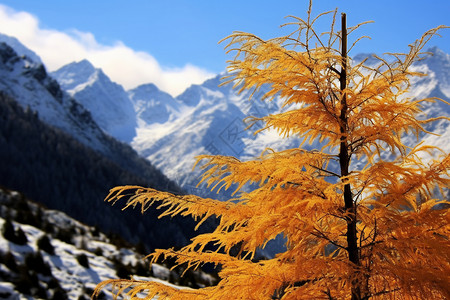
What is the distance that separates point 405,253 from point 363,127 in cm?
167

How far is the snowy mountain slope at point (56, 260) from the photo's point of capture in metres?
11.5

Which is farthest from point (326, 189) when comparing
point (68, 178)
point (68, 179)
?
point (68, 178)

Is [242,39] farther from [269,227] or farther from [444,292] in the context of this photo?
[444,292]

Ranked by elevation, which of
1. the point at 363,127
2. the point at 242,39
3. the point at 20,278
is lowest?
the point at 20,278

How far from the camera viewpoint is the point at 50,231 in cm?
1762

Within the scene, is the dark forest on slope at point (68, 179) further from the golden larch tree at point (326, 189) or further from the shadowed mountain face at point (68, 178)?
the golden larch tree at point (326, 189)

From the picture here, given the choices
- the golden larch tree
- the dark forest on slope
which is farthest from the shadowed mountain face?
the golden larch tree

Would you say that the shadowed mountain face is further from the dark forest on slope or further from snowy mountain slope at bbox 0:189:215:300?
snowy mountain slope at bbox 0:189:215:300

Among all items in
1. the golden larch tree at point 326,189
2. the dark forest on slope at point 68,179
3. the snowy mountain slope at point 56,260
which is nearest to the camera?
the golden larch tree at point 326,189

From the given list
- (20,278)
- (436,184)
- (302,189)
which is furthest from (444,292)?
(20,278)

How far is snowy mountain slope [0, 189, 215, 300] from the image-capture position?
1150 cm

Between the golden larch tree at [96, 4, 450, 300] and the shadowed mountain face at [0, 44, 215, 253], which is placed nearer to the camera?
the golden larch tree at [96, 4, 450, 300]

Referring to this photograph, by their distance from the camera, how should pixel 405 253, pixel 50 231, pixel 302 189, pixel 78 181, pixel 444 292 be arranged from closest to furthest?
1. pixel 444 292
2. pixel 405 253
3. pixel 302 189
4. pixel 50 231
5. pixel 78 181

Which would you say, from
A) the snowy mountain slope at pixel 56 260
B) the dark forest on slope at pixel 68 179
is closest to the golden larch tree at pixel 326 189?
the snowy mountain slope at pixel 56 260
